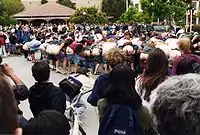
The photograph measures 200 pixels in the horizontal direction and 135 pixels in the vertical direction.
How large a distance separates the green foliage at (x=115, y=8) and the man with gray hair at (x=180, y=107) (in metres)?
86.1

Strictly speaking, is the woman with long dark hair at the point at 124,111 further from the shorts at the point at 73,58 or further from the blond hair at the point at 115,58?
the shorts at the point at 73,58

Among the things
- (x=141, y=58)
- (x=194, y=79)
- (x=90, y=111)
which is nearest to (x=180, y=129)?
(x=194, y=79)

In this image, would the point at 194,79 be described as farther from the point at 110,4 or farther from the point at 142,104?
the point at 110,4

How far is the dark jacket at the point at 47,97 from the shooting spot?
15.5ft

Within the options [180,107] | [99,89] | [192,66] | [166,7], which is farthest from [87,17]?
[180,107]

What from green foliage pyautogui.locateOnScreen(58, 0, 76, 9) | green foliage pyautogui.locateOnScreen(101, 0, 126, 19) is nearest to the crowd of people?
green foliage pyautogui.locateOnScreen(101, 0, 126, 19)

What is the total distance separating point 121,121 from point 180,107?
5.63ft

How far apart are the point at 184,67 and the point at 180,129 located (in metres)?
3.58

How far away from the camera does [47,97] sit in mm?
4746

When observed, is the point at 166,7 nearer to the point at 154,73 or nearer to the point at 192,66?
the point at 192,66

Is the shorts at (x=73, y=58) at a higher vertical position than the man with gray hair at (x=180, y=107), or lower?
lower

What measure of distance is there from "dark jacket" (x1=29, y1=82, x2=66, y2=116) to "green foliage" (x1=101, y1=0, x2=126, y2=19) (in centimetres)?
8369

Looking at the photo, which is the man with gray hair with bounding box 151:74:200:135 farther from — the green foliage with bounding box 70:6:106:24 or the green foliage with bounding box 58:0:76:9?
the green foliage with bounding box 58:0:76:9

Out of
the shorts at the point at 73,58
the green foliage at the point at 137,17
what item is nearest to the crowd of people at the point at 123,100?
the shorts at the point at 73,58
